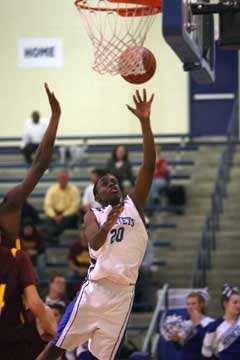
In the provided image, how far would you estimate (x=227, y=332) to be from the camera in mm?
11070

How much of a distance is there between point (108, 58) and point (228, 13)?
3.92 ft

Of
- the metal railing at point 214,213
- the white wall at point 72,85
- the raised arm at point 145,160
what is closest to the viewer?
the raised arm at point 145,160

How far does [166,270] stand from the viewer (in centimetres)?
1625

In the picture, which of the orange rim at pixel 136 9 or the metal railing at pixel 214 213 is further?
the metal railing at pixel 214 213

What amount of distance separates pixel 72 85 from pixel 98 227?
1316cm

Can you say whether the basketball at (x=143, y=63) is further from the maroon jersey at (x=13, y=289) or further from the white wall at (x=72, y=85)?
the white wall at (x=72, y=85)

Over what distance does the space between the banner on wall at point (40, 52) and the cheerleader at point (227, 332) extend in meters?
10.3

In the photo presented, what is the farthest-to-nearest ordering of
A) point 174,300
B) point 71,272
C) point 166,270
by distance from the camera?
point 166,270 < point 71,272 < point 174,300


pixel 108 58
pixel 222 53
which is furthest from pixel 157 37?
pixel 108 58

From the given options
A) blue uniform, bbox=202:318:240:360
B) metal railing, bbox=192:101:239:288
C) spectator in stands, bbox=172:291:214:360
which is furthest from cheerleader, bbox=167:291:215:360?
metal railing, bbox=192:101:239:288

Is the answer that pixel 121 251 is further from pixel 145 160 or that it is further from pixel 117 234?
pixel 145 160

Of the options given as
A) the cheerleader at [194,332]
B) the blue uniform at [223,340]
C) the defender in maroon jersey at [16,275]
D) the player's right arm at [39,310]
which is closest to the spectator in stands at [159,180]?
the cheerleader at [194,332]

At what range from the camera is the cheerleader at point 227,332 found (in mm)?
10977

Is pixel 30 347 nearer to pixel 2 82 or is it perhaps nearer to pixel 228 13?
pixel 228 13
